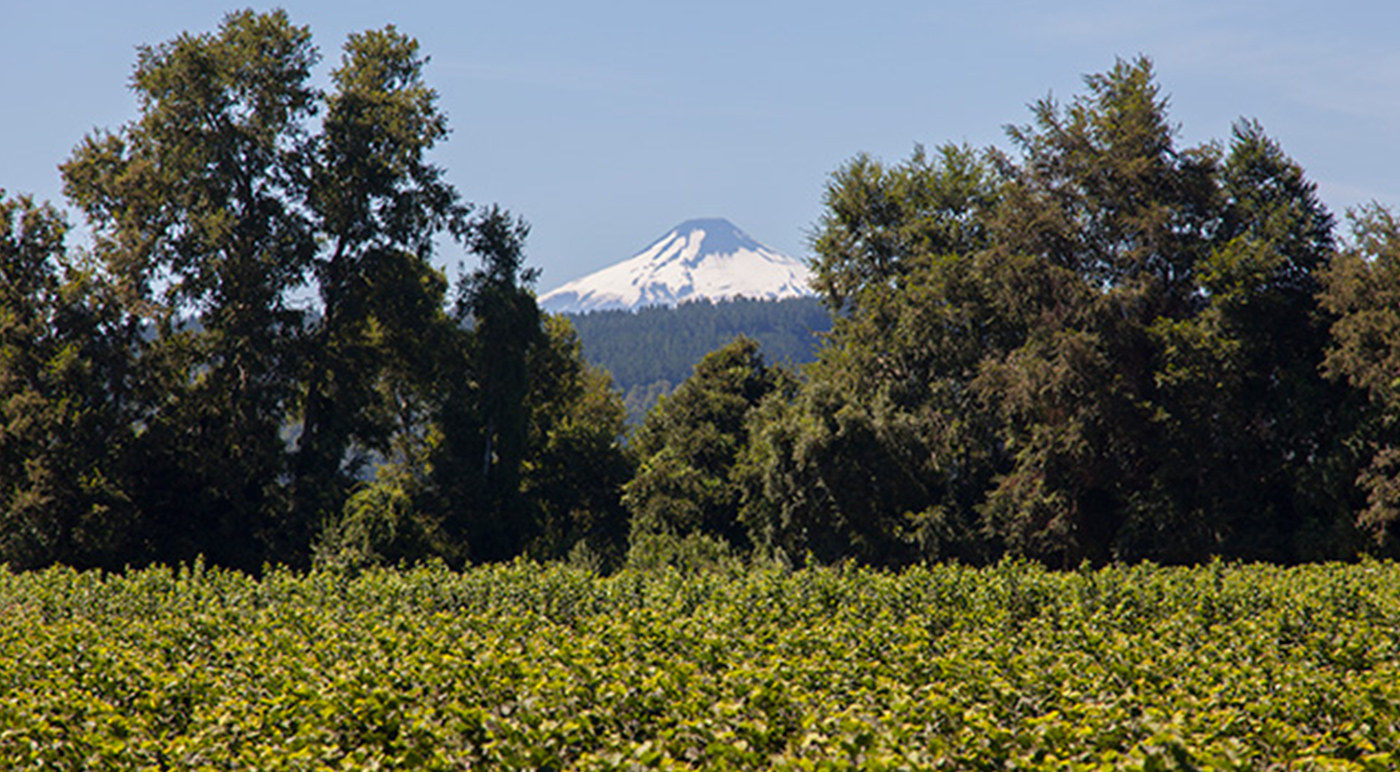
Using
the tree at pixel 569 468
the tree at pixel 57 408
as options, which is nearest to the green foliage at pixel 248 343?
the tree at pixel 57 408

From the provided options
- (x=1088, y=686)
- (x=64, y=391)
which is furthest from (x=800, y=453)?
(x=1088, y=686)

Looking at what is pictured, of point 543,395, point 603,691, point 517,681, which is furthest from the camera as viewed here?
point 543,395

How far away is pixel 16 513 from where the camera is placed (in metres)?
29.8

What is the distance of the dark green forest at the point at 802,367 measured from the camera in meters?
28.1

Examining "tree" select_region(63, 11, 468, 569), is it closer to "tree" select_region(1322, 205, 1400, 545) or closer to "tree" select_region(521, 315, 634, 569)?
"tree" select_region(521, 315, 634, 569)

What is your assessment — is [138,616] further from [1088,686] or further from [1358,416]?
[1358,416]

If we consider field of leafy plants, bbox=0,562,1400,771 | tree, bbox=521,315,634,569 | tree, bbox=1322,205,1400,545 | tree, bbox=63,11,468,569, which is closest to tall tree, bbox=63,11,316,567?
tree, bbox=63,11,468,569

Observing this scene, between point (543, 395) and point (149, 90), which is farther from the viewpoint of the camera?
point (543, 395)

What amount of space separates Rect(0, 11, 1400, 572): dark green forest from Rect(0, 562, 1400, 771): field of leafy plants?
38.6 ft

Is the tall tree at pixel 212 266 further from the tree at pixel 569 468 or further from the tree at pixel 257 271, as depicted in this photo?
the tree at pixel 569 468

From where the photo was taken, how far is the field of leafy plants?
321 inches

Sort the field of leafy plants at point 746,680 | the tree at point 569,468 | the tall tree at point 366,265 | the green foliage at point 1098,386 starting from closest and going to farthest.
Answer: the field of leafy plants at point 746,680
the green foliage at point 1098,386
the tall tree at point 366,265
the tree at point 569,468

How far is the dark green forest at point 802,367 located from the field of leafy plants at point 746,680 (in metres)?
11.8

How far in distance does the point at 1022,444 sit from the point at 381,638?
2122 cm
